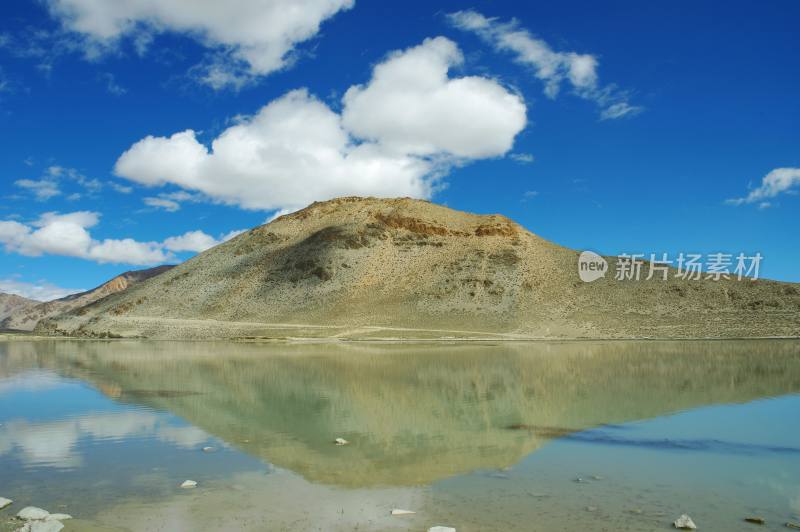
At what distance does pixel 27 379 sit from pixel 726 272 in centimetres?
9339

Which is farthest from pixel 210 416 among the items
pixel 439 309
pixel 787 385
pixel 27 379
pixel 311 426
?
pixel 439 309

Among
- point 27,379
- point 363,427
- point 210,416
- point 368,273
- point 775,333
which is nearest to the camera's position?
point 363,427

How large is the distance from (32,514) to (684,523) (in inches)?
390

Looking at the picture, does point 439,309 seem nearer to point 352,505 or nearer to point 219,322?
point 219,322

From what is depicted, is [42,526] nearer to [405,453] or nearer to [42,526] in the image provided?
[42,526]

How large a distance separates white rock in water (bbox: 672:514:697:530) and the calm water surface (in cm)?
26

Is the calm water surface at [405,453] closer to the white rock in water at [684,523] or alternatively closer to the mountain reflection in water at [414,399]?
the mountain reflection in water at [414,399]

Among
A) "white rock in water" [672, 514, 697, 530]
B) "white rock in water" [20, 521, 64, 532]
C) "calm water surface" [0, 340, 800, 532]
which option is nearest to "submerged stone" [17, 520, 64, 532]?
"white rock in water" [20, 521, 64, 532]

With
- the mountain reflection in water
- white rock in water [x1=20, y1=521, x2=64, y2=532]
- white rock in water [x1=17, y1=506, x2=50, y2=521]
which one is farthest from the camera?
the mountain reflection in water

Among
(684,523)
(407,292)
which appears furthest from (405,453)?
(407,292)

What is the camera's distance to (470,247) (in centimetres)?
11600

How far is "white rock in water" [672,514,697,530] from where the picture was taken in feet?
29.9

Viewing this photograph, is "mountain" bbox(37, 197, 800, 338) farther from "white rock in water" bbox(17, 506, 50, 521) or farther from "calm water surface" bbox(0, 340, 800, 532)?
"white rock in water" bbox(17, 506, 50, 521)

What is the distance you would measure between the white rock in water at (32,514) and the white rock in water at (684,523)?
956 centimetres
